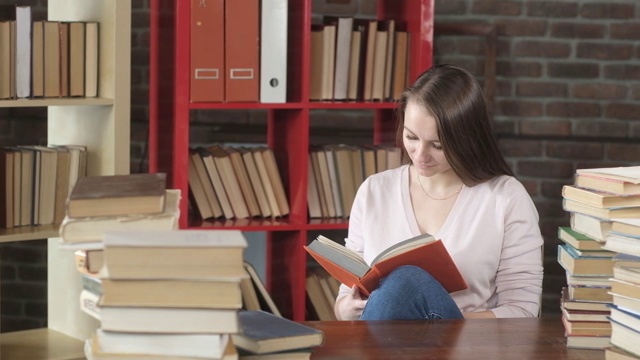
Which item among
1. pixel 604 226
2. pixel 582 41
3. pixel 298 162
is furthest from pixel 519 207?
pixel 582 41

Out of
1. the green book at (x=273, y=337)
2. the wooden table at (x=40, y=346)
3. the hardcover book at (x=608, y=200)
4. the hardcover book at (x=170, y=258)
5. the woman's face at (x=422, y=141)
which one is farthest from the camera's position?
the wooden table at (x=40, y=346)

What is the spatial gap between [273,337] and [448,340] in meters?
0.43

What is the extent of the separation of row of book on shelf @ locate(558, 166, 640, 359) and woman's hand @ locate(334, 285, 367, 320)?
20.4 inches

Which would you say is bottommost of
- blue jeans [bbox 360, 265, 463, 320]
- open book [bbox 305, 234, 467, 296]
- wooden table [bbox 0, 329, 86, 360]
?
wooden table [bbox 0, 329, 86, 360]

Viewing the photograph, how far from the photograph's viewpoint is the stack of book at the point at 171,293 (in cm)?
146

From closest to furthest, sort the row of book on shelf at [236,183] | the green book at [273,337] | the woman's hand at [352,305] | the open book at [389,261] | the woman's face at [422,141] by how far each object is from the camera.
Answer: the green book at [273,337] < the open book at [389,261] < the woman's hand at [352,305] < the woman's face at [422,141] < the row of book on shelf at [236,183]

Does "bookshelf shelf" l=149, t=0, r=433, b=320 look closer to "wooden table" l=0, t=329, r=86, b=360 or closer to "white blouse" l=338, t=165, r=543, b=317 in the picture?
"wooden table" l=0, t=329, r=86, b=360

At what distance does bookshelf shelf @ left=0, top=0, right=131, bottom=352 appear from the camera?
2955 millimetres

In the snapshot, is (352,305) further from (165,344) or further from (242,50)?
(242,50)

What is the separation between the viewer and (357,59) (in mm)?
3422

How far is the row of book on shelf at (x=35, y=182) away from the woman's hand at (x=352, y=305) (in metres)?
1.03

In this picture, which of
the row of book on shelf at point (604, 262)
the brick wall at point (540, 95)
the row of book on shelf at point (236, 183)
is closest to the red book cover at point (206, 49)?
the row of book on shelf at point (236, 183)

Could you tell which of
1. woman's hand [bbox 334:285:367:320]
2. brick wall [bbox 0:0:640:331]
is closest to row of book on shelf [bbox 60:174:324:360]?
woman's hand [bbox 334:285:367:320]

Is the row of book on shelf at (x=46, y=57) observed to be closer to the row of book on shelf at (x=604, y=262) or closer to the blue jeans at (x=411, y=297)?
the blue jeans at (x=411, y=297)
